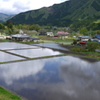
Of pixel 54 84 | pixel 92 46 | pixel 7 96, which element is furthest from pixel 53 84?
pixel 92 46

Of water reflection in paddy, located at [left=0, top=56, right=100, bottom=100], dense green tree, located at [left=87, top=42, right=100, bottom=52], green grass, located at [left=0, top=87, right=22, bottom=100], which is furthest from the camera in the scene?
dense green tree, located at [left=87, top=42, right=100, bottom=52]

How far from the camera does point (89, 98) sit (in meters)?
8.97

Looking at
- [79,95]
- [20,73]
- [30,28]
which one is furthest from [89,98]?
[30,28]

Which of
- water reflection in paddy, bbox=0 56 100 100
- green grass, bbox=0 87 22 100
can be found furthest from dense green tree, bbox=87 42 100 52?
green grass, bbox=0 87 22 100

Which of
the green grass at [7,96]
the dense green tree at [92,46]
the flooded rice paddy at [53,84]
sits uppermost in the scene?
the dense green tree at [92,46]

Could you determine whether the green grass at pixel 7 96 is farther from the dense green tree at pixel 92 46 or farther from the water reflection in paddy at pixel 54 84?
the dense green tree at pixel 92 46

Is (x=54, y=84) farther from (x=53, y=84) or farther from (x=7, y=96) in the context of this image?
(x=7, y=96)

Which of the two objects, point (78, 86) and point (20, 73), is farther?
point (20, 73)

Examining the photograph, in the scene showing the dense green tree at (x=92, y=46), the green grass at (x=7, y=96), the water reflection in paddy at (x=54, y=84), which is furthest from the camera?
the dense green tree at (x=92, y=46)

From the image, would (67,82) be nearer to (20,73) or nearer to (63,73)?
(63,73)

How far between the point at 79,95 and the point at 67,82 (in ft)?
7.66

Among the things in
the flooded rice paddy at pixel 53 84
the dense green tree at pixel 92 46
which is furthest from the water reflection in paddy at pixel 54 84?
the dense green tree at pixel 92 46

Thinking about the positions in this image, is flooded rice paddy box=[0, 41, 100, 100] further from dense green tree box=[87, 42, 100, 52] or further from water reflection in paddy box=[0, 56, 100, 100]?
dense green tree box=[87, 42, 100, 52]

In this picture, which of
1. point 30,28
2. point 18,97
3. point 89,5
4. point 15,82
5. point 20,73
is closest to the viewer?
point 18,97
